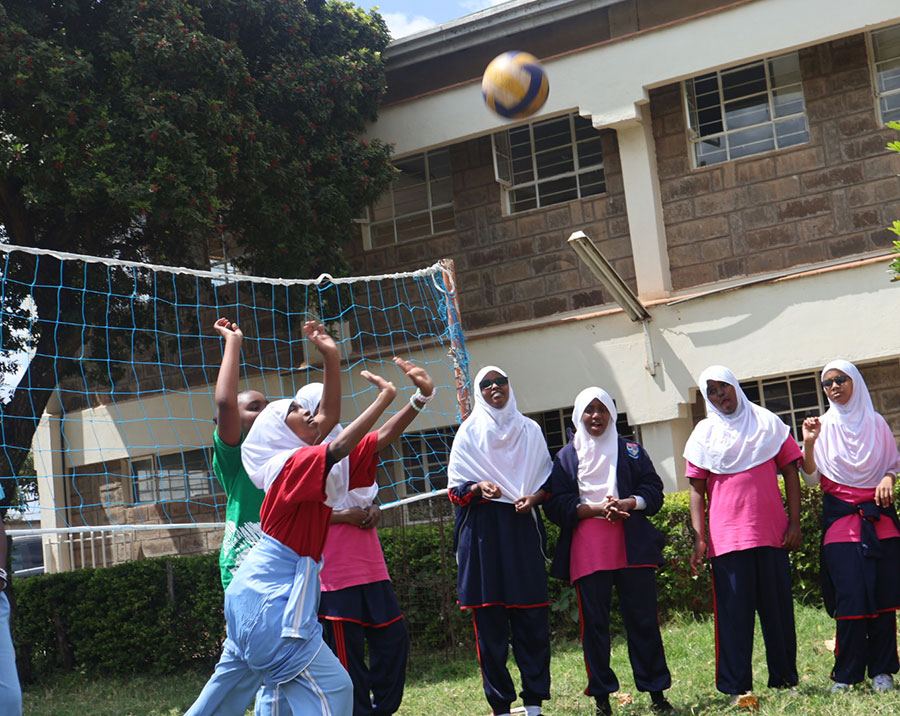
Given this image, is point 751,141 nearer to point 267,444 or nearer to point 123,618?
point 123,618

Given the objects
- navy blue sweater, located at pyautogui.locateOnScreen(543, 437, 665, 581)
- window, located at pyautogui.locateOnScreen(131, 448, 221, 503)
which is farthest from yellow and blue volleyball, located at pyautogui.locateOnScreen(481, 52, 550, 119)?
window, located at pyautogui.locateOnScreen(131, 448, 221, 503)

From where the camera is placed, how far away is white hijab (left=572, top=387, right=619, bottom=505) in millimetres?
5793

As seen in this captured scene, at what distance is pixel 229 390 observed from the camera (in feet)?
15.0

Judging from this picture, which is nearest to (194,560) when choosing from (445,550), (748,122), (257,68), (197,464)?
(445,550)

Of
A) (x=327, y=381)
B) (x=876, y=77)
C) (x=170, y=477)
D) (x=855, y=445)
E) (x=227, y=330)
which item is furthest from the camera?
(x=170, y=477)

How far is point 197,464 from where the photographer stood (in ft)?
47.6

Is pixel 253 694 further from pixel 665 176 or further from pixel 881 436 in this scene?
pixel 665 176

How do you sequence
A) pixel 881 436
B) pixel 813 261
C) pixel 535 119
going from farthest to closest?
pixel 535 119 < pixel 813 261 < pixel 881 436

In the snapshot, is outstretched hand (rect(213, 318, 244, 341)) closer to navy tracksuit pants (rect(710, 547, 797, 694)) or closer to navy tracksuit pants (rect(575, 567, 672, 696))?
navy tracksuit pants (rect(575, 567, 672, 696))

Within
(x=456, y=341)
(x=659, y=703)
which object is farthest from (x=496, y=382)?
(x=456, y=341)

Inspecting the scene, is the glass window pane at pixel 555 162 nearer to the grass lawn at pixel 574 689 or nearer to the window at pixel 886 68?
the window at pixel 886 68

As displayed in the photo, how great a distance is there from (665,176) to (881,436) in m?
6.61

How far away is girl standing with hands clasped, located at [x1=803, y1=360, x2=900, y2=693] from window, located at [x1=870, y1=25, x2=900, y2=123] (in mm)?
6213

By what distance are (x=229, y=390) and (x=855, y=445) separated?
3.31 metres
